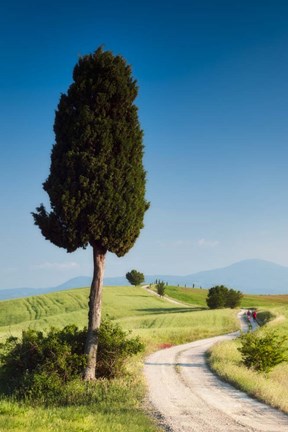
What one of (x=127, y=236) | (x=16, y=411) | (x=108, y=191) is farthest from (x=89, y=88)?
(x=16, y=411)

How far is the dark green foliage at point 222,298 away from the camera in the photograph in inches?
3300

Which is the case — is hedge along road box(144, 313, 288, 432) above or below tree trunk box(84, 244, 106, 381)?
below

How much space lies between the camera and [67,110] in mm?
20234

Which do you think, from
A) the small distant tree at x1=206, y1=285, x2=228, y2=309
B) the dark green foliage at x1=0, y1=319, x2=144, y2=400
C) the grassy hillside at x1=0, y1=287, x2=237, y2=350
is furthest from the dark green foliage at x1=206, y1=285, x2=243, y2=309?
the dark green foliage at x1=0, y1=319, x2=144, y2=400

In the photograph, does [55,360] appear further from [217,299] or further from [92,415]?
[217,299]

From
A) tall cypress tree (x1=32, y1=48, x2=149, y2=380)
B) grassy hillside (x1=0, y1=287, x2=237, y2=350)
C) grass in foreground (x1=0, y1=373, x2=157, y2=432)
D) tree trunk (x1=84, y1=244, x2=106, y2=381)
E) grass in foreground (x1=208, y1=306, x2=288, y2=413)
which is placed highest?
tall cypress tree (x1=32, y1=48, x2=149, y2=380)

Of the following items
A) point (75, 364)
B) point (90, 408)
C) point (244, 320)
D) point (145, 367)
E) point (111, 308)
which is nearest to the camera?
point (90, 408)

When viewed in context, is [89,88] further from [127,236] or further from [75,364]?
[75,364]

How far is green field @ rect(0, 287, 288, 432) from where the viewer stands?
40.4 feet

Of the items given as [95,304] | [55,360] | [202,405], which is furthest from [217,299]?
[202,405]

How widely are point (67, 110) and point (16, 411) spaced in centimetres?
1293

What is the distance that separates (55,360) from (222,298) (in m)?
68.5

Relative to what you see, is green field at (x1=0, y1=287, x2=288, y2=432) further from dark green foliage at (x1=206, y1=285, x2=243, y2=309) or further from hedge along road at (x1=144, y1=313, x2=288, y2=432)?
dark green foliage at (x1=206, y1=285, x2=243, y2=309)

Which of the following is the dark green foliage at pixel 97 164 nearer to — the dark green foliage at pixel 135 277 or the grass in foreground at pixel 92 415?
the grass in foreground at pixel 92 415
